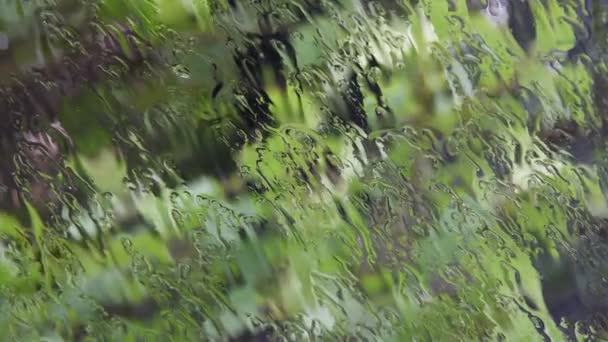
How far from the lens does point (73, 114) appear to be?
54 centimetres

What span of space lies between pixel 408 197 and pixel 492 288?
109 mm

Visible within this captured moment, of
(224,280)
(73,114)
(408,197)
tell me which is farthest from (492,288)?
(73,114)

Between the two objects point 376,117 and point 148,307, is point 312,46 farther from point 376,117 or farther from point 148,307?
point 148,307

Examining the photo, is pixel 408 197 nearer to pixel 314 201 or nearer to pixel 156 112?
pixel 314 201

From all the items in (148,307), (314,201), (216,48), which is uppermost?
(216,48)

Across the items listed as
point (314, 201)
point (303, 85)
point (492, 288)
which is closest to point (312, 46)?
point (303, 85)

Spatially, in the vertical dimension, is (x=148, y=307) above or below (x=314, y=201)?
below

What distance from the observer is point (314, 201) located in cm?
55

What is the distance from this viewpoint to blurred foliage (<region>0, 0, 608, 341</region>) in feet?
1.76

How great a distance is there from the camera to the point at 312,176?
55 cm

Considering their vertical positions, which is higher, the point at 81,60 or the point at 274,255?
the point at 81,60

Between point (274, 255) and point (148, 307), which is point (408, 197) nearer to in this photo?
point (274, 255)

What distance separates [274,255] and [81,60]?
0.79ft

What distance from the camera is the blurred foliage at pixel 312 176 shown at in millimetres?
538
